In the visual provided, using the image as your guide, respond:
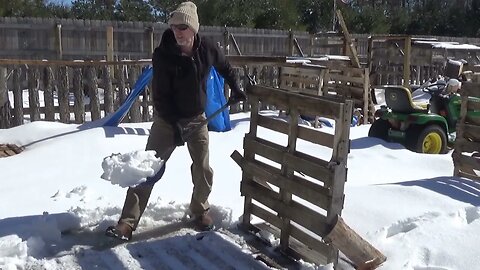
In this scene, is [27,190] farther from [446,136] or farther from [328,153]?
[446,136]

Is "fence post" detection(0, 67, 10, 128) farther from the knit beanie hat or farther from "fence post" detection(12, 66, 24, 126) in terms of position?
the knit beanie hat

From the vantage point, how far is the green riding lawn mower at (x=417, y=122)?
856 centimetres

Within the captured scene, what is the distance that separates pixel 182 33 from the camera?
438 centimetres

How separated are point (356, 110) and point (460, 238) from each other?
722cm

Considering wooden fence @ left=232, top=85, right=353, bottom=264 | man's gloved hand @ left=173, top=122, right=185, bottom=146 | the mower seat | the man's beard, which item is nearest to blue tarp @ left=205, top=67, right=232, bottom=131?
the mower seat

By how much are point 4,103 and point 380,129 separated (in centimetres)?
542

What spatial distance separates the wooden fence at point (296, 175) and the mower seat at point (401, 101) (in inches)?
176

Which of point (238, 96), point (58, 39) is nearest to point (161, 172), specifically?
point (238, 96)

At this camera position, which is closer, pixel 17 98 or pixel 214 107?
pixel 214 107

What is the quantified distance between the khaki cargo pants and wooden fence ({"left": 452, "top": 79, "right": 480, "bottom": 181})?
2908 millimetres

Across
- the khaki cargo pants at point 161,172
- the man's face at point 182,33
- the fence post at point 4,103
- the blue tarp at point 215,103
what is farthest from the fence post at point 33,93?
the man's face at point 182,33

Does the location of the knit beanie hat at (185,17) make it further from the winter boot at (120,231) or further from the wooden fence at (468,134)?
the wooden fence at (468,134)

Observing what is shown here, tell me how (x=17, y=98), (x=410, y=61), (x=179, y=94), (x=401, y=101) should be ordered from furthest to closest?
1. (x=410, y=61)
2. (x=17, y=98)
3. (x=401, y=101)
4. (x=179, y=94)

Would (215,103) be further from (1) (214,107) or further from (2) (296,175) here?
(2) (296,175)
